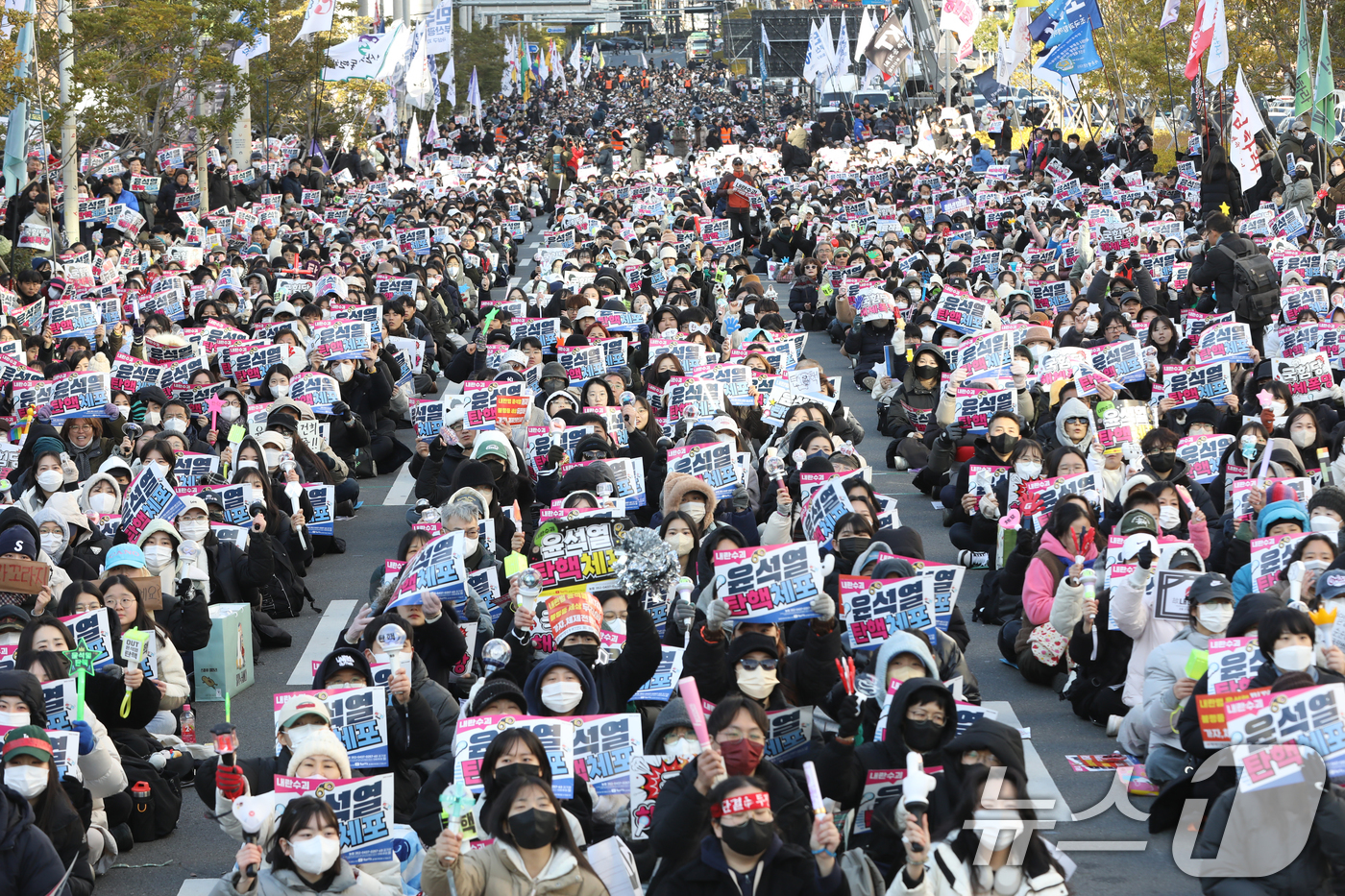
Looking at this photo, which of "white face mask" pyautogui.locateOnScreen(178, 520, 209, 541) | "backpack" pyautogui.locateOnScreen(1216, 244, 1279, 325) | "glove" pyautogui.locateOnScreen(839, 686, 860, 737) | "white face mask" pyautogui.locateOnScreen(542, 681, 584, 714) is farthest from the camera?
"backpack" pyautogui.locateOnScreen(1216, 244, 1279, 325)

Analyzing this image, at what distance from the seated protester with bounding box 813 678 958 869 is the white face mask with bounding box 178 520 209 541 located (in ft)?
19.6

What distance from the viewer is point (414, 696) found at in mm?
8203

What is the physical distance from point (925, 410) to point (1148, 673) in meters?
9.06

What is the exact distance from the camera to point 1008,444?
13.8m

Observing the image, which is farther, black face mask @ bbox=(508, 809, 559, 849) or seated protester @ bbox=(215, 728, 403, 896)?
seated protester @ bbox=(215, 728, 403, 896)

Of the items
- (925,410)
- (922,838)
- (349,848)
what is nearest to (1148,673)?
(922,838)

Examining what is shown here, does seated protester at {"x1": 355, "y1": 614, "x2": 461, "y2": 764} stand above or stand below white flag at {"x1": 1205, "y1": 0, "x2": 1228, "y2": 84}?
below

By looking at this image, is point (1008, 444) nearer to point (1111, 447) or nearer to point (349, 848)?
point (1111, 447)

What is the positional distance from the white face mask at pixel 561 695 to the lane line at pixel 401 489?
368 inches

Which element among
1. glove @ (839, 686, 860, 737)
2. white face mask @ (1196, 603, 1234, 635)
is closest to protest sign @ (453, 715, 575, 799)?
glove @ (839, 686, 860, 737)

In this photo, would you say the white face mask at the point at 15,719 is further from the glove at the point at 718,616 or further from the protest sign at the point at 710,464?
the protest sign at the point at 710,464

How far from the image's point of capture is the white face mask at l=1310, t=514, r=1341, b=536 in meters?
10.2

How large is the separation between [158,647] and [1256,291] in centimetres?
1287

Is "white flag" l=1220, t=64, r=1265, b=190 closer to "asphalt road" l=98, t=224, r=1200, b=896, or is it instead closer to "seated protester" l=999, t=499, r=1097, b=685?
"asphalt road" l=98, t=224, r=1200, b=896
